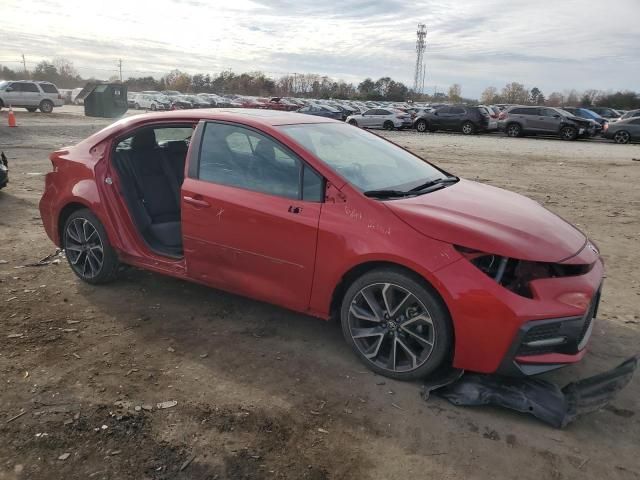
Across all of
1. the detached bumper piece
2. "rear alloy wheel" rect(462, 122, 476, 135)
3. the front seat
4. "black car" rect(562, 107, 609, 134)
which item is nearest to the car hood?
the detached bumper piece

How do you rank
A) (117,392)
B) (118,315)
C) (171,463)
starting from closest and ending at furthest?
(171,463) < (117,392) < (118,315)

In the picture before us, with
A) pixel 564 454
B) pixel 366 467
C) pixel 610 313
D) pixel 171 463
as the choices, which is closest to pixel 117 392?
pixel 171 463

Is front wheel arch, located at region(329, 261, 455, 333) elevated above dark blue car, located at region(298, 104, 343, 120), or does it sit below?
below

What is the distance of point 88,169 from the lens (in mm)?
4637

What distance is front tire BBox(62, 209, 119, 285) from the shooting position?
4.66 meters

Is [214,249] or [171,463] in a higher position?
[214,249]

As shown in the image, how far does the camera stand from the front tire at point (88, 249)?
183 inches

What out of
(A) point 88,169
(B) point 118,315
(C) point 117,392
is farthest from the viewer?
(A) point 88,169

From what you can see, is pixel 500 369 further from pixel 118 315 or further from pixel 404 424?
pixel 118 315

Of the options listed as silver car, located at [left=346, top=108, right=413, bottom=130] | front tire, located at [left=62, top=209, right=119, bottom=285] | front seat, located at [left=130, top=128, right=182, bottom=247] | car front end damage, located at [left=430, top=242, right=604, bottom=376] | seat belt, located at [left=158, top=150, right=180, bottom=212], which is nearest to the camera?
car front end damage, located at [left=430, top=242, right=604, bottom=376]

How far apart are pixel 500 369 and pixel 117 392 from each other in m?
2.29

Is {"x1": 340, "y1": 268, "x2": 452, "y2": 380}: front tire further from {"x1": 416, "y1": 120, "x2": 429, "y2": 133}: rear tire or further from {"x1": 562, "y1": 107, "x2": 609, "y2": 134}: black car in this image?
{"x1": 416, "y1": 120, "x2": 429, "y2": 133}: rear tire

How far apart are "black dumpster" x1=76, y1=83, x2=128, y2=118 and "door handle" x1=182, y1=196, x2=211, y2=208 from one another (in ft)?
109

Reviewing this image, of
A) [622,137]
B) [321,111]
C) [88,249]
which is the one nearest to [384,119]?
[321,111]
